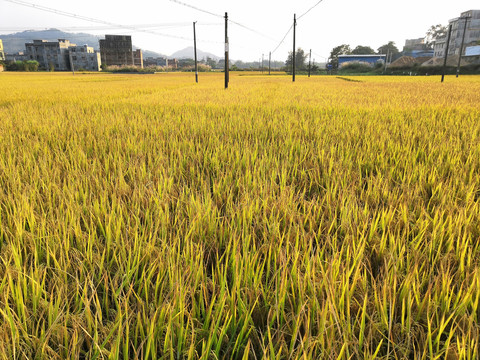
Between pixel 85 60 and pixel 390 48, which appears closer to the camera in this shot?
pixel 85 60

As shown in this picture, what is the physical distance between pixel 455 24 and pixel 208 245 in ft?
288

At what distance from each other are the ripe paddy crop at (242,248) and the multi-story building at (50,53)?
9175cm

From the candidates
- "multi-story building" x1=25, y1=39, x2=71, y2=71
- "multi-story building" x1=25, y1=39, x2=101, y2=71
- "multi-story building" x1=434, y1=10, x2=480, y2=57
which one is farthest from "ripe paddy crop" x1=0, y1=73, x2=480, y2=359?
"multi-story building" x1=25, y1=39, x2=71, y2=71

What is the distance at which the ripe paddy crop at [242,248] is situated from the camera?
627 millimetres

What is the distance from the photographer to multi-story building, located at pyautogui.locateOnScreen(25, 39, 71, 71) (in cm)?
7706

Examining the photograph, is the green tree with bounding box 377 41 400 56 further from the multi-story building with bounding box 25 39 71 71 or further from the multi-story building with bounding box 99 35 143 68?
the multi-story building with bounding box 25 39 71 71

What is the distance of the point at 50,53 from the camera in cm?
7806

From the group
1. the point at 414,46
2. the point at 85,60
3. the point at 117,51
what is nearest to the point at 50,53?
the point at 85,60

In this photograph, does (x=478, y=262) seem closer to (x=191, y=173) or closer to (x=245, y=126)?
(x=191, y=173)

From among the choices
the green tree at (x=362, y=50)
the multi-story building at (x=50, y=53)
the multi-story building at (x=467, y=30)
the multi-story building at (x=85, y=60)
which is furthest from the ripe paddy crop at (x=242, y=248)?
the green tree at (x=362, y=50)

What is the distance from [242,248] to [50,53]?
98347 millimetres

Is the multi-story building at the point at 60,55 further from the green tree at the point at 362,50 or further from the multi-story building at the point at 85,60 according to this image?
the green tree at the point at 362,50

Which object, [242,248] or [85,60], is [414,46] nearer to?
[85,60]

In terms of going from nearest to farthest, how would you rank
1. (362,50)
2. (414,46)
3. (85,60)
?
1. (85,60)
2. (362,50)
3. (414,46)
